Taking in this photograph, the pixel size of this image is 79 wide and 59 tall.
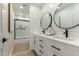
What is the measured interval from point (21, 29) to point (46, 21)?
2.10 m

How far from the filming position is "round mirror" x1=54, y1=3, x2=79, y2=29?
1.56 meters

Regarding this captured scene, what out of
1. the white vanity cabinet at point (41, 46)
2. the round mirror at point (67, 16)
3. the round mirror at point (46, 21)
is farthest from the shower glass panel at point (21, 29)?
the round mirror at point (67, 16)

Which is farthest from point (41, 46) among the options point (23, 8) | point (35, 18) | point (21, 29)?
point (21, 29)

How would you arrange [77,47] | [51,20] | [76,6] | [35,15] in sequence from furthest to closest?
1. [35,15]
2. [51,20]
3. [76,6]
4. [77,47]

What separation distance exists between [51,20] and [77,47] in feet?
4.82

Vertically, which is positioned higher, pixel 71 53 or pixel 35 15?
pixel 35 15

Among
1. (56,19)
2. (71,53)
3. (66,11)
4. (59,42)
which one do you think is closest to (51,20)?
(56,19)

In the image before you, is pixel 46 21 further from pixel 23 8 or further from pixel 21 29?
pixel 21 29

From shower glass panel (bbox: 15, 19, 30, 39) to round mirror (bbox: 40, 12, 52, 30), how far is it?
1.62 m

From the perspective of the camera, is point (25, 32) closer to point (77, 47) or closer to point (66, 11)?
point (66, 11)

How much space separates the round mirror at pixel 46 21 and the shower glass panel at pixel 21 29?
1624mm

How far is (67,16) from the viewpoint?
1.75 m

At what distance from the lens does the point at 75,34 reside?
1565 millimetres

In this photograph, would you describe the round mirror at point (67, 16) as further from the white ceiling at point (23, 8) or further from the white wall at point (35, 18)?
the white wall at point (35, 18)
